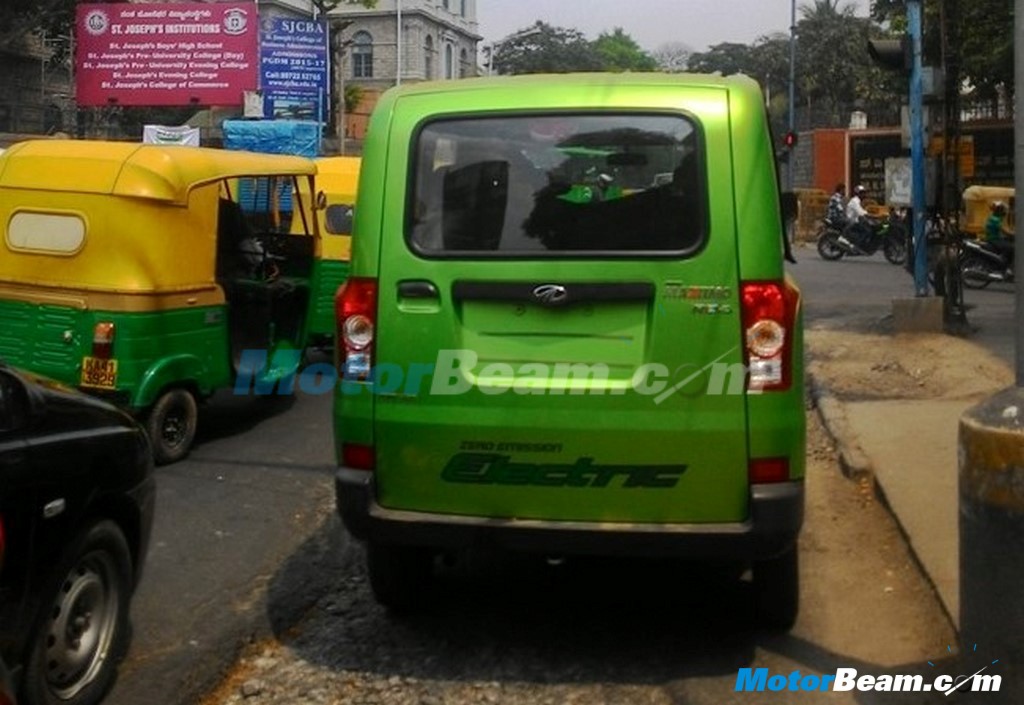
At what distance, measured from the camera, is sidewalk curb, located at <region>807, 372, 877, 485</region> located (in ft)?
25.8

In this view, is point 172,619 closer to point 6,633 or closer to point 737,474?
point 6,633

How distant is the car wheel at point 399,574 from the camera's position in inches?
205

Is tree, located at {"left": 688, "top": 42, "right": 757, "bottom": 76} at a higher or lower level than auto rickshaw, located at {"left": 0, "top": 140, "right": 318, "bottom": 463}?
higher

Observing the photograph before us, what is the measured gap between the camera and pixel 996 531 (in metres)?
3.92

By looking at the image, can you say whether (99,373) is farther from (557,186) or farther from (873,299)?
(873,299)

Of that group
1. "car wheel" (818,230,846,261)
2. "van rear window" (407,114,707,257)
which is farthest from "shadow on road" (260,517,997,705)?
"car wheel" (818,230,846,261)

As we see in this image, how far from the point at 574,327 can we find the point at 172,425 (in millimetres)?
4869

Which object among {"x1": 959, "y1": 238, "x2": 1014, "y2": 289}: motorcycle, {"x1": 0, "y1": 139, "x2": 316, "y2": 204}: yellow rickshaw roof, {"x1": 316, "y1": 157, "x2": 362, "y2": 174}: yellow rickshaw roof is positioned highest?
{"x1": 316, "y1": 157, "x2": 362, "y2": 174}: yellow rickshaw roof

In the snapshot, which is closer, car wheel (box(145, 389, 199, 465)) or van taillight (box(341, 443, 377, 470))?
van taillight (box(341, 443, 377, 470))

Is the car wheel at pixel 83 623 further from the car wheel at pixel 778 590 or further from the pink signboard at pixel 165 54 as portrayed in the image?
the pink signboard at pixel 165 54

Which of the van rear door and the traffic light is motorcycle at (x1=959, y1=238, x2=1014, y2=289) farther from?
the van rear door

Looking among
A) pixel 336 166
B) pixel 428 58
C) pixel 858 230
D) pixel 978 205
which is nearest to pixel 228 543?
pixel 336 166

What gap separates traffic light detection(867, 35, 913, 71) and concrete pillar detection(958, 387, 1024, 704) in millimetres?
10028

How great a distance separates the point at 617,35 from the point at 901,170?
99.3 metres
